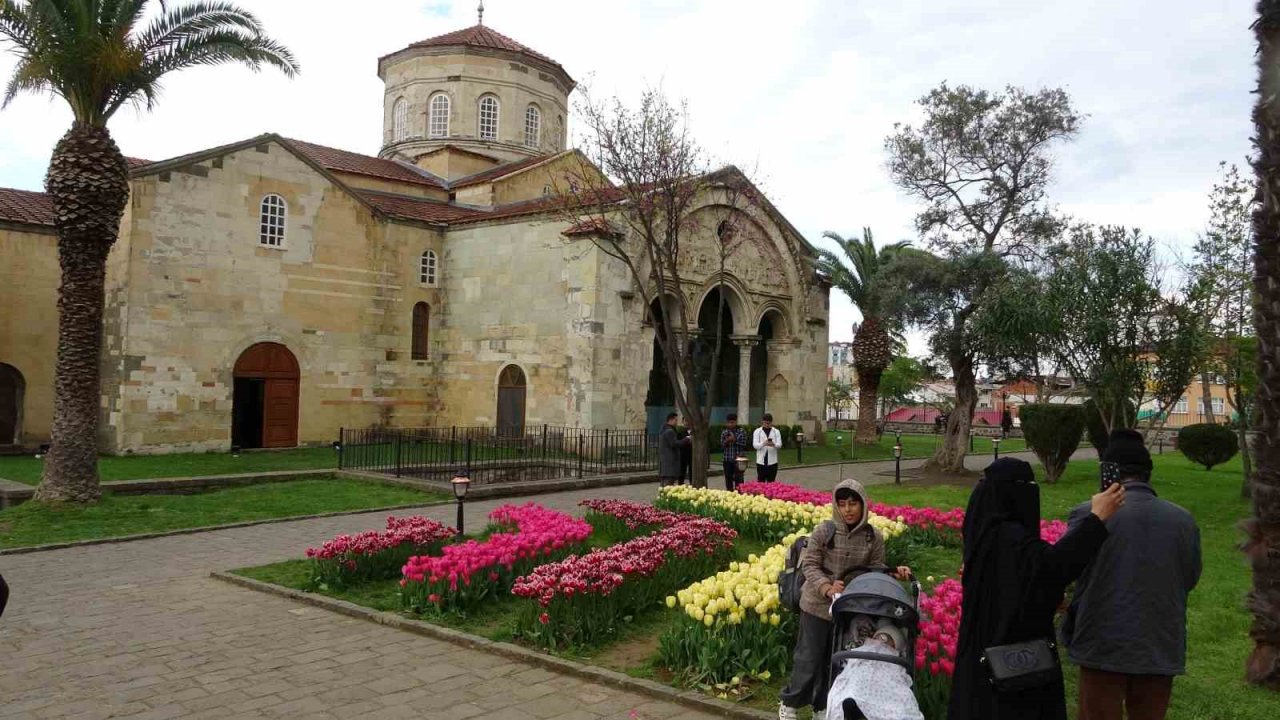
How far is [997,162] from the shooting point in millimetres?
26156

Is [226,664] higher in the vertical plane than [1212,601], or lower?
lower

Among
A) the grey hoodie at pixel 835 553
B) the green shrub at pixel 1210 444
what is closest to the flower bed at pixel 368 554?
the grey hoodie at pixel 835 553

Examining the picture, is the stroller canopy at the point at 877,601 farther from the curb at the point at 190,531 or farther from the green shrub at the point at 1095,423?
the green shrub at the point at 1095,423

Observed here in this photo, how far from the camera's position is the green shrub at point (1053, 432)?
760 inches

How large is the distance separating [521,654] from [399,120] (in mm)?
29668

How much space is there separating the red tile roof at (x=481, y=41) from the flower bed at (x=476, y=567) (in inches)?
1015

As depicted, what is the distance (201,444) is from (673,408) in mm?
Result: 13604

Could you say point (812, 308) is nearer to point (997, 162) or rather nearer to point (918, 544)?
Result: point (997, 162)

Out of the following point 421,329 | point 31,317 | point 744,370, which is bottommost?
point 744,370

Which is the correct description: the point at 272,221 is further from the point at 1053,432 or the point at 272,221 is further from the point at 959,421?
the point at 1053,432

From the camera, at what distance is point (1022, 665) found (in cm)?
375

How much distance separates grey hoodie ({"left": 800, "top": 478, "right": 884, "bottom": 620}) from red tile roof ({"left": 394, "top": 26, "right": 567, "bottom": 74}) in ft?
96.9

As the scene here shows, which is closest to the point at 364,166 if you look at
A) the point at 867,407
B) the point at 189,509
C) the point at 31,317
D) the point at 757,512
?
the point at 31,317

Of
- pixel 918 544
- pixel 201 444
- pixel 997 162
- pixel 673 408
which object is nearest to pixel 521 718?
pixel 918 544
